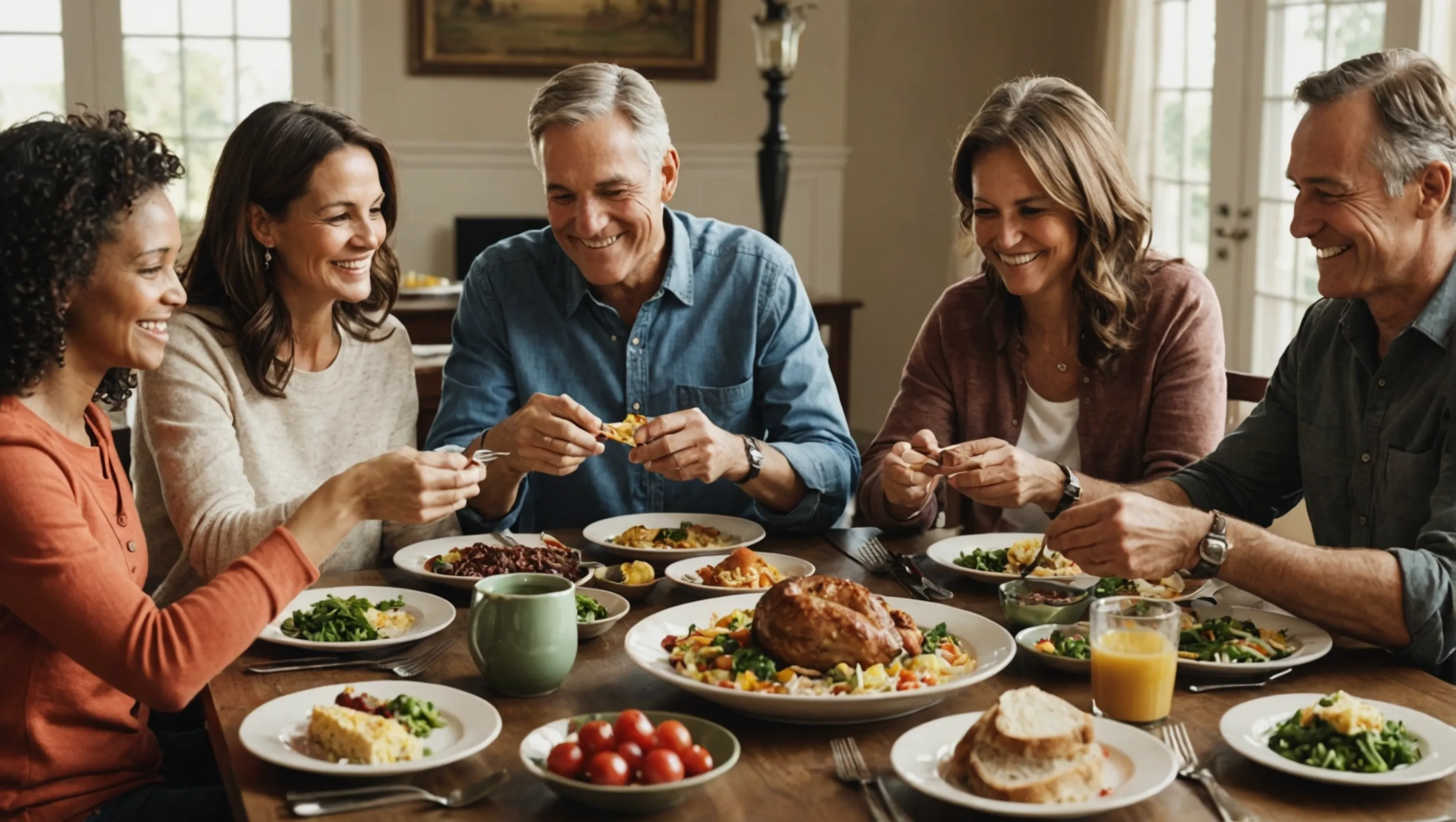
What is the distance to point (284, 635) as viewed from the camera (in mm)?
1727

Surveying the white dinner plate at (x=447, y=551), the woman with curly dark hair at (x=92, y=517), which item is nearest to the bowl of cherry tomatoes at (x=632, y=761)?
the woman with curly dark hair at (x=92, y=517)

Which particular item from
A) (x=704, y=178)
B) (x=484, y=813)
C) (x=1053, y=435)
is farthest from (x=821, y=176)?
(x=484, y=813)

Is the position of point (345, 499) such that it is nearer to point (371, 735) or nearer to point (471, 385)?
point (371, 735)

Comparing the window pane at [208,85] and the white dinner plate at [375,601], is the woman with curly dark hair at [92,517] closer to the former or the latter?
the white dinner plate at [375,601]

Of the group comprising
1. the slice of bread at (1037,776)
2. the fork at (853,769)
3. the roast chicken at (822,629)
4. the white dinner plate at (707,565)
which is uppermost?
the roast chicken at (822,629)

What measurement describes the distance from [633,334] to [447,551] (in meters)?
0.59

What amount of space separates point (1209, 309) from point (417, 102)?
476 centimetres

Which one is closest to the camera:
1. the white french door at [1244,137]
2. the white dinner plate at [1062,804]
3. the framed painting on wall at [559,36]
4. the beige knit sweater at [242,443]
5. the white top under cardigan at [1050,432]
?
the white dinner plate at [1062,804]

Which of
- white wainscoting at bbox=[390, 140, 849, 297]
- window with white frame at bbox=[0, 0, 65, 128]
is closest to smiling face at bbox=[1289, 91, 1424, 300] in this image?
white wainscoting at bbox=[390, 140, 849, 297]

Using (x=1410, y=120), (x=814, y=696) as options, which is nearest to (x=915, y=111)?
(x=1410, y=120)

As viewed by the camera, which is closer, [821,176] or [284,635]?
[284,635]

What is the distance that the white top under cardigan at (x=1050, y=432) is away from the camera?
2.54m

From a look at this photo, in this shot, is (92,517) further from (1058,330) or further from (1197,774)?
(1058,330)

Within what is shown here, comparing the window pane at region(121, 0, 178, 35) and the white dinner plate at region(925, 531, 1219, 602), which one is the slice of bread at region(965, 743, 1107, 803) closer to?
the white dinner plate at region(925, 531, 1219, 602)
